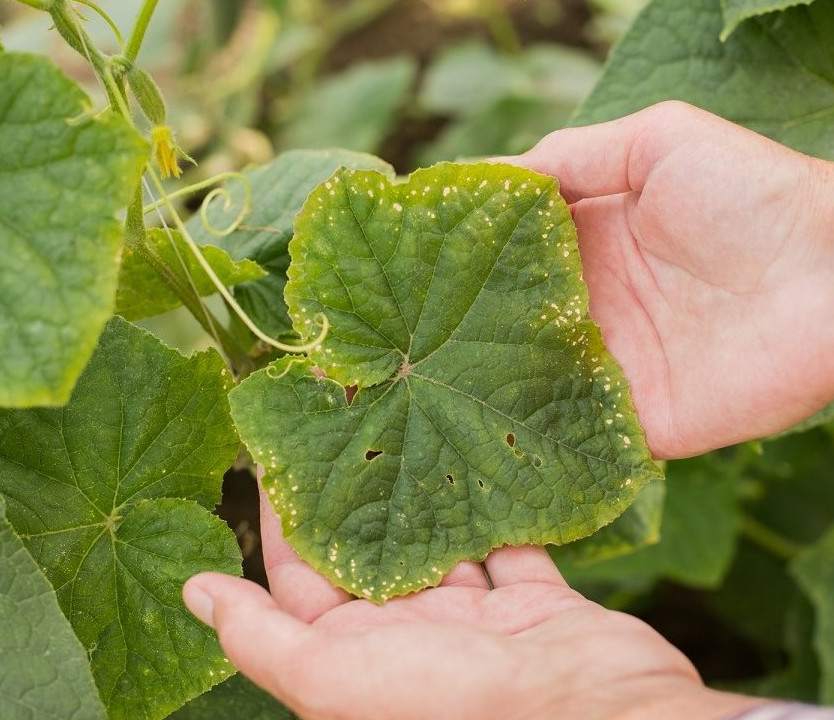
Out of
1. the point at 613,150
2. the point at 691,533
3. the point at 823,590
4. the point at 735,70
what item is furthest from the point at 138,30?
the point at 823,590

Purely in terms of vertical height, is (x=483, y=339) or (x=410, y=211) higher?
(x=410, y=211)

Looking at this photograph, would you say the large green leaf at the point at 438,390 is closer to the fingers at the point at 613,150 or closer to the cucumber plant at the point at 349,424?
the cucumber plant at the point at 349,424

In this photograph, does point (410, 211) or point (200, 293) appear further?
point (200, 293)

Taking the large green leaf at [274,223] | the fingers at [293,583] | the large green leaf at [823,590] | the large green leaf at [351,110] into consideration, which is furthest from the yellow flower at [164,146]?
the large green leaf at [351,110]

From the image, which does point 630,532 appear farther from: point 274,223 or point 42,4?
point 42,4

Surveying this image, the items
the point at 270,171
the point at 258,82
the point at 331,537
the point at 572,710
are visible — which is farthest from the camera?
the point at 258,82

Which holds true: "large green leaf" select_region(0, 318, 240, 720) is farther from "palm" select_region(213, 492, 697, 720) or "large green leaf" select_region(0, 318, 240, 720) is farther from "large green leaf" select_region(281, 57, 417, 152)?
"large green leaf" select_region(281, 57, 417, 152)

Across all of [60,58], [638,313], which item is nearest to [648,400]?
[638,313]

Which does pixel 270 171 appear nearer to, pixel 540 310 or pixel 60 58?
pixel 540 310
